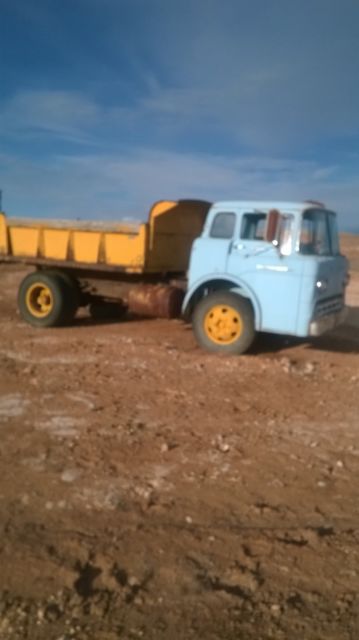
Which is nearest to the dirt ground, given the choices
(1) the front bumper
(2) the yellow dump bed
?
(1) the front bumper

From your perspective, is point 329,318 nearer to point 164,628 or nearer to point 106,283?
point 106,283

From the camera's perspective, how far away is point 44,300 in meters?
10.4

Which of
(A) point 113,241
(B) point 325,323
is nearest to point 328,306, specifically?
(B) point 325,323

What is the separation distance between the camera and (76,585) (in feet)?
9.72

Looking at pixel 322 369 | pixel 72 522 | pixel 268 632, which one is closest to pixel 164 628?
pixel 268 632

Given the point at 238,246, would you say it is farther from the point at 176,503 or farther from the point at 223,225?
the point at 176,503

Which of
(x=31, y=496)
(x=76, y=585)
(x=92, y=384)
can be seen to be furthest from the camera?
(x=92, y=384)

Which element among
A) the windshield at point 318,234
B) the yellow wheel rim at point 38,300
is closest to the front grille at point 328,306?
the windshield at point 318,234

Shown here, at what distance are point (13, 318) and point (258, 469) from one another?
25.8ft

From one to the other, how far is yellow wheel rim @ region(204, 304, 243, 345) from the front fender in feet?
0.97

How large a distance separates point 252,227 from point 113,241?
2511 mm

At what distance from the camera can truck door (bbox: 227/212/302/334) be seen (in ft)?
24.8

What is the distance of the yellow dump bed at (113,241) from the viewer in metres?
9.25

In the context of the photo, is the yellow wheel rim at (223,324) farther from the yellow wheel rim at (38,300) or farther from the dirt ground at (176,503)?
the yellow wheel rim at (38,300)
